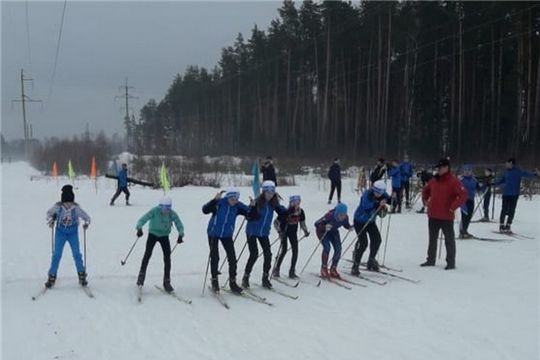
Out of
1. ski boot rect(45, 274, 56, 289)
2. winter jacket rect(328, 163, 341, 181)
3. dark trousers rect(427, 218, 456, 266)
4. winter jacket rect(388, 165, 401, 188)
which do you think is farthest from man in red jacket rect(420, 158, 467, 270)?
winter jacket rect(328, 163, 341, 181)

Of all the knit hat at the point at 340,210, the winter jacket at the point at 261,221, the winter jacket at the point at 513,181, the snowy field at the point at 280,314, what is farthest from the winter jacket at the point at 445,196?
the winter jacket at the point at 513,181

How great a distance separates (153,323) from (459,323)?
13.6 feet

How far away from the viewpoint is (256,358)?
223 inches

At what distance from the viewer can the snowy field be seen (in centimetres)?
591

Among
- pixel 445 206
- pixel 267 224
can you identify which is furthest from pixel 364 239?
pixel 267 224

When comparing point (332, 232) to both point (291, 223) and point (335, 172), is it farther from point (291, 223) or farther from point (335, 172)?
point (335, 172)

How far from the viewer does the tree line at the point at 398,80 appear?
108ft

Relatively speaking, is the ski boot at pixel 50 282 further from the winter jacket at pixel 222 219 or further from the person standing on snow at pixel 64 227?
the winter jacket at pixel 222 219

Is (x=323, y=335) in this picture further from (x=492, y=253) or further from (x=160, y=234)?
(x=492, y=253)

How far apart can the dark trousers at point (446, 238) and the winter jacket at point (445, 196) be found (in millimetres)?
106

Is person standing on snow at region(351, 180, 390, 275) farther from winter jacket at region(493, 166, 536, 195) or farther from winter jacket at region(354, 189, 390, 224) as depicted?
winter jacket at region(493, 166, 536, 195)

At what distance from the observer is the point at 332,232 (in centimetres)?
946

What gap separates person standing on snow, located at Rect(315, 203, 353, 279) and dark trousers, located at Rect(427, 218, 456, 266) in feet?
6.72

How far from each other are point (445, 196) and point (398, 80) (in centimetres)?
3503
